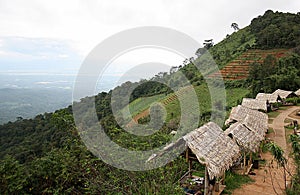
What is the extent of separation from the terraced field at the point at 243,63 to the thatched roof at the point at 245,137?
76.3 ft

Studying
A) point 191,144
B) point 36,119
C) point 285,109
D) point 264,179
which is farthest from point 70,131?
point 36,119

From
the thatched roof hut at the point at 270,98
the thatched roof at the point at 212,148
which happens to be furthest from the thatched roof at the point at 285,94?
the thatched roof at the point at 212,148

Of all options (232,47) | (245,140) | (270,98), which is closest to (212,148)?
(245,140)

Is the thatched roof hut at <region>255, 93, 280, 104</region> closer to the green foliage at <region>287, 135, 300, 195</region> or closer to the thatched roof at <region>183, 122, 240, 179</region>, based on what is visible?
the thatched roof at <region>183, 122, 240, 179</region>

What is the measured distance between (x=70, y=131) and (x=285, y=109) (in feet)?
57.0

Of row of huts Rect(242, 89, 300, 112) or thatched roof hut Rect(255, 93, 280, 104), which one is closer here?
row of huts Rect(242, 89, 300, 112)

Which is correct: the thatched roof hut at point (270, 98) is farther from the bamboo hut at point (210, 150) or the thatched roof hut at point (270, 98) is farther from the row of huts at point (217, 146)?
the bamboo hut at point (210, 150)

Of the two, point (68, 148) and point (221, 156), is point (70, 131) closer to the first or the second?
point (68, 148)

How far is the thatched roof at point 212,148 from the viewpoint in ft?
17.6

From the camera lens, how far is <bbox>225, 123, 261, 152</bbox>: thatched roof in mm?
7372

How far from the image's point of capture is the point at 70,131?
460 cm

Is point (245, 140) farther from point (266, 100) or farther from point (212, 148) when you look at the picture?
point (266, 100)

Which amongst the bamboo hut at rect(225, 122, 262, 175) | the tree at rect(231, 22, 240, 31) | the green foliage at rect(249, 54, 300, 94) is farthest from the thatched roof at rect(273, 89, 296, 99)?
the tree at rect(231, 22, 240, 31)

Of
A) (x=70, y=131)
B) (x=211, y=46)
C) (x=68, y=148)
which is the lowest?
(x=68, y=148)
